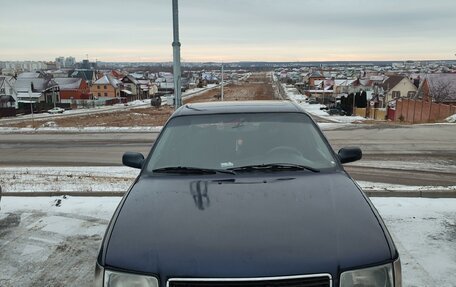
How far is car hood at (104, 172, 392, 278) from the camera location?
2.14 metres

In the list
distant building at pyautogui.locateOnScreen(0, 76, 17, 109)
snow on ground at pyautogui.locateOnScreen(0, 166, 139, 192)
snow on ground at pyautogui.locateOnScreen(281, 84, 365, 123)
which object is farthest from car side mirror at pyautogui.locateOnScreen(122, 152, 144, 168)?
distant building at pyautogui.locateOnScreen(0, 76, 17, 109)

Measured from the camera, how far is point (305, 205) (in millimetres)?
2674

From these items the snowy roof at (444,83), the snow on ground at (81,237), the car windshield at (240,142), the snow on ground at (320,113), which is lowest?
the snow on ground at (320,113)

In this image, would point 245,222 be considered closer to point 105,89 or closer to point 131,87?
point 105,89

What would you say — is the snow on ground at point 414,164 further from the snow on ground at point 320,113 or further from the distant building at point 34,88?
the distant building at point 34,88

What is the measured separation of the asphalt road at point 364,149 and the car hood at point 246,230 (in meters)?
7.10

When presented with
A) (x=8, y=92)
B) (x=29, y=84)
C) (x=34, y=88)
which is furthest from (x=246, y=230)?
(x=34, y=88)

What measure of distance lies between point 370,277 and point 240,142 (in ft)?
5.85

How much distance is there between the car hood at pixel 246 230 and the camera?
214 cm

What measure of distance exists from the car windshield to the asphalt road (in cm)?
612

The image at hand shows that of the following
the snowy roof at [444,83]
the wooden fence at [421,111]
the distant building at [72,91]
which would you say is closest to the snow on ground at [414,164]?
the wooden fence at [421,111]

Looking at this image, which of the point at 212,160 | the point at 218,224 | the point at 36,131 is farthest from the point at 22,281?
the point at 36,131

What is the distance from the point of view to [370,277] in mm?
2199

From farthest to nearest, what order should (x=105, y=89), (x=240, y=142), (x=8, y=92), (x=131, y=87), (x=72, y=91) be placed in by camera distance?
1. (x=131, y=87)
2. (x=105, y=89)
3. (x=72, y=91)
4. (x=8, y=92)
5. (x=240, y=142)
